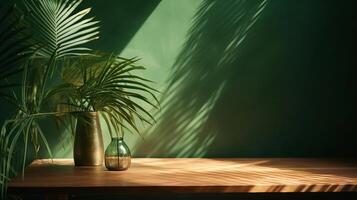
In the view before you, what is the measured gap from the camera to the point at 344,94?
110 inches

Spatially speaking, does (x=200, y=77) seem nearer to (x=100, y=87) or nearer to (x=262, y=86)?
(x=262, y=86)

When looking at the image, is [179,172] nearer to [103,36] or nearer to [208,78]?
[208,78]

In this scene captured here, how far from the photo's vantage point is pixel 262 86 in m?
2.77

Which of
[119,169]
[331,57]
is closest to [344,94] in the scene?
[331,57]

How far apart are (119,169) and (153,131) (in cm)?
54

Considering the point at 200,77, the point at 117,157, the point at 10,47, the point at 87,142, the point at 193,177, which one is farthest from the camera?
the point at 200,77

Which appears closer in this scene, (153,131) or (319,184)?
(319,184)

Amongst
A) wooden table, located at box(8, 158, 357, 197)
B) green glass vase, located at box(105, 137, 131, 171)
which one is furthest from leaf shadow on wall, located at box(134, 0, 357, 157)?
green glass vase, located at box(105, 137, 131, 171)

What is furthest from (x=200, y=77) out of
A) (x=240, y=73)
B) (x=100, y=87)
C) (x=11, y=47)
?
(x=11, y=47)

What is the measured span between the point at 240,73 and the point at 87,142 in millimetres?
951

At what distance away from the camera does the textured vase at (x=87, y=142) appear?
2373mm

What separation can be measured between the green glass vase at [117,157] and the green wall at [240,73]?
0.49m

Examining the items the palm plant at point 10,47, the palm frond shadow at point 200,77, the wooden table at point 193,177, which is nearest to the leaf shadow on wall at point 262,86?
the palm frond shadow at point 200,77

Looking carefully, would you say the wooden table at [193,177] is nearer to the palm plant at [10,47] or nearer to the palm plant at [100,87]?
the palm plant at [100,87]
